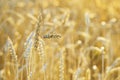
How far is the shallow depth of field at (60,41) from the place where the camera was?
1693mm

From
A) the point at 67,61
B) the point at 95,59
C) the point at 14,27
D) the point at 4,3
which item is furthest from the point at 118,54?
the point at 4,3

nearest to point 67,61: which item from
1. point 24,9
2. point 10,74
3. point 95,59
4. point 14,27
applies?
point 95,59

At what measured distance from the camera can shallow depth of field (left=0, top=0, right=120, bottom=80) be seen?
5.56ft

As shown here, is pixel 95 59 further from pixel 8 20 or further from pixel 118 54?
pixel 8 20

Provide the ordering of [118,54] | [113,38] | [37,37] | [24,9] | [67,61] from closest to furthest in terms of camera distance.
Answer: [37,37], [67,61], [118,54], [113,38], [24,9]

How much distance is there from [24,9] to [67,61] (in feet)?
4.20

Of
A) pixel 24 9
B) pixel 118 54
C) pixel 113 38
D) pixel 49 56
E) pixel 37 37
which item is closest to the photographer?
pixel 37 37

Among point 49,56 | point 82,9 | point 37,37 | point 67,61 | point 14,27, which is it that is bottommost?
point 37,37

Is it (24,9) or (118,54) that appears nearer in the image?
(118,54)

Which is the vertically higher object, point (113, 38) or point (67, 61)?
point (113, 38)

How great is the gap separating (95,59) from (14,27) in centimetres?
65

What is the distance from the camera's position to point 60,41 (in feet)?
8.87

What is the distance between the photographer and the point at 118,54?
307 cm

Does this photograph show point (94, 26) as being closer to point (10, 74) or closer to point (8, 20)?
point (8, 20)
